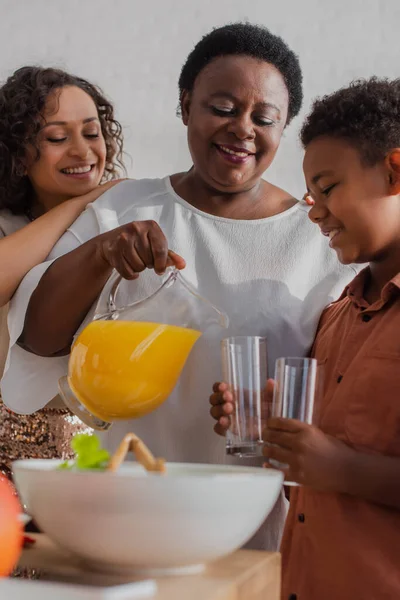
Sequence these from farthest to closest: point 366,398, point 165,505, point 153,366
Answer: point 366,398 → point 153,366 → point 165,505

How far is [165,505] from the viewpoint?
48 cm

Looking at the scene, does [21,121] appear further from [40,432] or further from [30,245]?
[40,432]

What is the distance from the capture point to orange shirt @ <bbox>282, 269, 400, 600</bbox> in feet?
3.00

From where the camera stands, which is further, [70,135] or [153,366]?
[70,135]

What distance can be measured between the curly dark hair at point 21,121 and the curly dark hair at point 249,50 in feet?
1.77

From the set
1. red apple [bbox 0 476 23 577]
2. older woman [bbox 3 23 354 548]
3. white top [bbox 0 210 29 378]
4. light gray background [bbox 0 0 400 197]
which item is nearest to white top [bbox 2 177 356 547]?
older woman [bbox 3 23 354 548]

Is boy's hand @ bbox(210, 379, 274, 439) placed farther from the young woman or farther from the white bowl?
the young woman

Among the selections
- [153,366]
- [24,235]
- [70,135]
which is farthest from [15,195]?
[153,366]

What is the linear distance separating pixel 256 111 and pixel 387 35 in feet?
5.15

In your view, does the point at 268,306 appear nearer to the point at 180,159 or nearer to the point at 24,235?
the point at 24,235

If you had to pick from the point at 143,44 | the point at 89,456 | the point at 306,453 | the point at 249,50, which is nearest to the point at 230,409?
the point at 306,453

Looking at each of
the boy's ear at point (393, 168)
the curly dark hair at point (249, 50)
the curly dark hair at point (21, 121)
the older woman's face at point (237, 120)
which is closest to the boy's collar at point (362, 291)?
the boy's ear at point (393, 168)

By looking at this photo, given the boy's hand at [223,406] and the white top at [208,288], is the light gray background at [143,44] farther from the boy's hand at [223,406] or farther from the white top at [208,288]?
the boy's hand at [223,406]

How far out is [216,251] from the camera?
1.20 m
